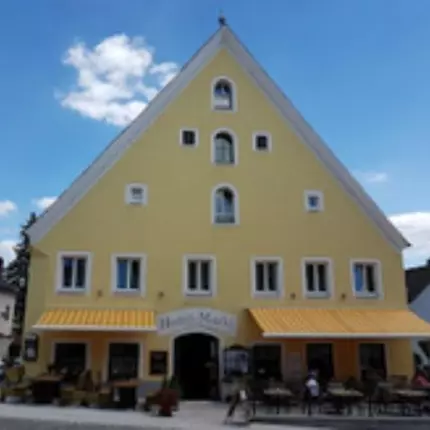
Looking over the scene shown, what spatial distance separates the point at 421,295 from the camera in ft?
125

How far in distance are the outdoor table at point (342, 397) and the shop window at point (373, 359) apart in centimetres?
452

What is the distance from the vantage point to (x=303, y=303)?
920 inches

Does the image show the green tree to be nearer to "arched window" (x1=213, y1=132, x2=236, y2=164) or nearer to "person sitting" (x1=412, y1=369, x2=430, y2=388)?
"arched window" (x1=213, y1=132, x2=236, y2=164)

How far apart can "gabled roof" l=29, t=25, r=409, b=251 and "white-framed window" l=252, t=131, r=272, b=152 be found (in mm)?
1277

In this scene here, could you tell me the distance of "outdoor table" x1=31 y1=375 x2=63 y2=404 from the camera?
19.0 meters

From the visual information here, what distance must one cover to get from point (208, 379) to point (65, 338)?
5803 millimetres

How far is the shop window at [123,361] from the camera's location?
21.8m

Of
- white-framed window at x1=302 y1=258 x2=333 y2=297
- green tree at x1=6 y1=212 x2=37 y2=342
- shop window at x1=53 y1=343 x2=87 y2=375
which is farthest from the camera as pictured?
green tree at x1=6 y1=212 x2=37 y2=342

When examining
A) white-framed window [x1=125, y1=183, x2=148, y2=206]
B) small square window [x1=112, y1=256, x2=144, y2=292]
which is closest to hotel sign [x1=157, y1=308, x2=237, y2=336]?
small square window [x1=112, y1=256, x2=144, y2=292]

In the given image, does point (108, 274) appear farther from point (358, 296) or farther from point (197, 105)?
point (358, 296)

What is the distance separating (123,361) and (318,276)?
8.70 meters

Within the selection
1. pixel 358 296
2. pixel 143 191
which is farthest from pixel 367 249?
pixel 143 191

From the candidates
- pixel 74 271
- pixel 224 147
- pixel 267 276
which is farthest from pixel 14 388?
pixel 224 147

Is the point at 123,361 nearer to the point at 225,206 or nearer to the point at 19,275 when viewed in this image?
the point at 225,206
